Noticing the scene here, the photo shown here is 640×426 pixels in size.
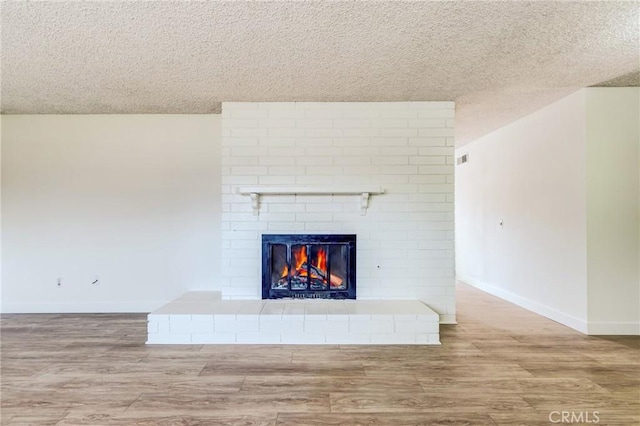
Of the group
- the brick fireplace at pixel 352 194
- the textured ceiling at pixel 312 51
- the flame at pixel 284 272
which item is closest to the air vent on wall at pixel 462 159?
the textured ceiling at pixel 312 51

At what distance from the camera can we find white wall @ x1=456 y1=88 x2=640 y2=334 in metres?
3.04

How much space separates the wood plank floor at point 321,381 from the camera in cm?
181

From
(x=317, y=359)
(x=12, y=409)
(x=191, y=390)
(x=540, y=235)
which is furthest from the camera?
(x=540, y=235)

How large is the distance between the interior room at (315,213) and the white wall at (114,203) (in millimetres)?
24

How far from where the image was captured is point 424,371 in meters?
2.31

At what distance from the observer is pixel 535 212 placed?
3795 mm

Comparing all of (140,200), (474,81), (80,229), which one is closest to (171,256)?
(140,200)

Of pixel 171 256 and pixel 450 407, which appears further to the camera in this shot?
pixel 171 256

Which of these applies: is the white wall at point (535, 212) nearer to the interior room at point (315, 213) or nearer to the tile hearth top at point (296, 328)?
the interior room at point (315, 213)

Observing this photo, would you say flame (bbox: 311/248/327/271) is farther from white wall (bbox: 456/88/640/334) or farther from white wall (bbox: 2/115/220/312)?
white wall (bbox: 456/88/640/334)

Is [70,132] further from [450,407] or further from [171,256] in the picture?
[450,407]

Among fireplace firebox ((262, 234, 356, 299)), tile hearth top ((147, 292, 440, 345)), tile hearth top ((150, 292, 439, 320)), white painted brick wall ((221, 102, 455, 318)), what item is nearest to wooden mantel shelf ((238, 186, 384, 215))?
white painted brick wall ((221, 102, 455, 318))

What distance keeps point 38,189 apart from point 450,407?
477 cm

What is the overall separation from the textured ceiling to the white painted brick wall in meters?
0.23
